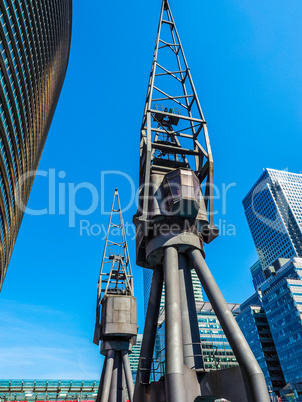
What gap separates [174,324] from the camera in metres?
12.2

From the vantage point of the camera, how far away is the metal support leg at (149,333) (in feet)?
44.5

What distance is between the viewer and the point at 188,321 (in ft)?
46.1

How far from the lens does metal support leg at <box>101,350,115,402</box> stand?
26975 millimetres

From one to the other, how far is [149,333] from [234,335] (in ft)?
14.3

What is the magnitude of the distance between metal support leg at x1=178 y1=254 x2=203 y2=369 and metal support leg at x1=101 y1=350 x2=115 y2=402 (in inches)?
702

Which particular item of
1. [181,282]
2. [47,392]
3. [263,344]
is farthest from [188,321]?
[263,344]

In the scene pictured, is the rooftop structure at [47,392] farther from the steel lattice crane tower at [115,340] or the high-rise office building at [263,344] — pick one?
the high-rise office building at [263,344]

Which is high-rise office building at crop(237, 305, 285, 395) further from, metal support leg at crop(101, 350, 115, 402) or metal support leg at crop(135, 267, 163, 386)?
metal support leg at crop(135, 267, 163, 386)

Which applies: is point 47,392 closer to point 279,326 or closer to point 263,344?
point 279,326

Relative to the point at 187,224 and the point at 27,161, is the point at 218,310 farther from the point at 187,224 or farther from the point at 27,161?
the point at 27,161

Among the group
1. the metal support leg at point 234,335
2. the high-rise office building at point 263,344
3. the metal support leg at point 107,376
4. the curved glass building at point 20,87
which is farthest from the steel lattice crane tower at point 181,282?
the high-rise office building at point 263,344

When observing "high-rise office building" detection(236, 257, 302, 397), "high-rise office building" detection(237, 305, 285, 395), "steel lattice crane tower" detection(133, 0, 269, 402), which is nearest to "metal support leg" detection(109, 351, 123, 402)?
"steel lattice crane tower" detection(133, 0, 269, 402)

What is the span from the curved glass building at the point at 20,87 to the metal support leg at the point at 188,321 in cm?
4472

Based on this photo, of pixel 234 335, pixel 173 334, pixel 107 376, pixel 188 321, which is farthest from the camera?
pixel 107 376
